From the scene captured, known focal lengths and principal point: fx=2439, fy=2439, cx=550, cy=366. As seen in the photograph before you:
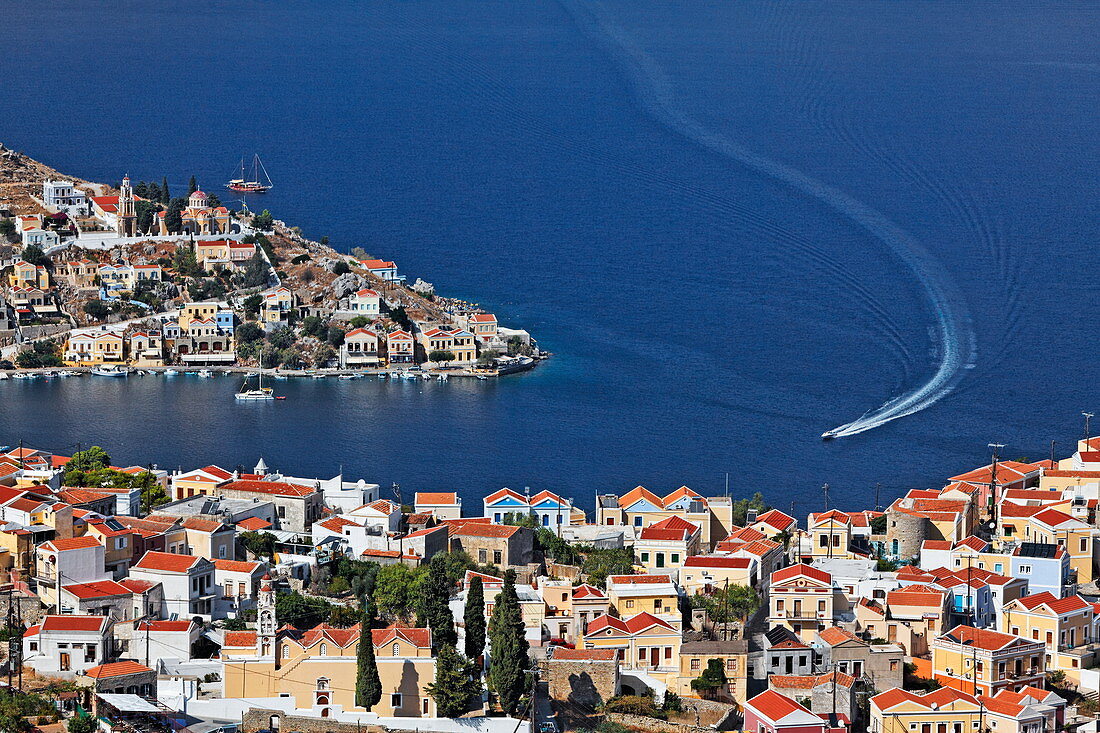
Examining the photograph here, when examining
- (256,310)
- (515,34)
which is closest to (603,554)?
(256,310)

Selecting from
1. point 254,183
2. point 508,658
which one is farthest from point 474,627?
point 254,183

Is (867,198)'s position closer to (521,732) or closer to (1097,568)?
(1097,568)

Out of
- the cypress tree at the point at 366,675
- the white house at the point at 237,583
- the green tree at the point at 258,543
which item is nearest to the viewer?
the cypress tree at the point at 366,675

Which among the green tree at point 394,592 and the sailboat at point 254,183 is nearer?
the green tree at point 394,592

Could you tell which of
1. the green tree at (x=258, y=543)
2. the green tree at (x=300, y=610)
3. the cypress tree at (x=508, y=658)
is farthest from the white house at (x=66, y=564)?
the cypress tree at (x=508, y=658)

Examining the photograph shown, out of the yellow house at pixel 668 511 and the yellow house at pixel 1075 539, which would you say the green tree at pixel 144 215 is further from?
the yellow house at pixel 1075 539
